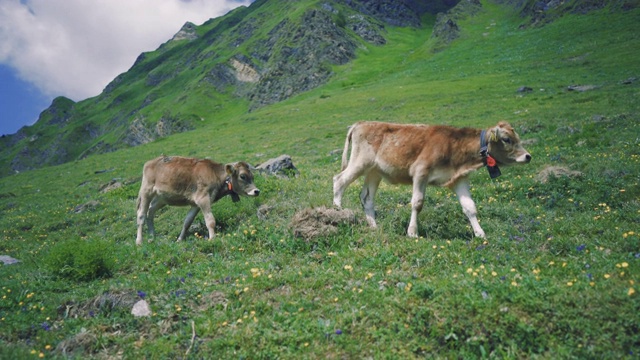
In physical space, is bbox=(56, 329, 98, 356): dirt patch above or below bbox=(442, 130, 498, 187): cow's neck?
above

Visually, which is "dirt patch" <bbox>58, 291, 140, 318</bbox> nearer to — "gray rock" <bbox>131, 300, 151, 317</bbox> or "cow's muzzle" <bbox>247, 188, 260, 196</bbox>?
"gray rock" <bbox>131, 300, 151, 317</bbox>

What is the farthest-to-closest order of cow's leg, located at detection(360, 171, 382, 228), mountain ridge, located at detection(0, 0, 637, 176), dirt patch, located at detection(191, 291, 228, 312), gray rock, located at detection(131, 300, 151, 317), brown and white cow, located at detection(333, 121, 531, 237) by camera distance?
1. mountain ridge, located at detection(0, 0, 637, 176)
2. cow's leg, located at detection(360, 171, 382, 228)
3. brown and white cow, located at detection(333, 121, 531, 237)
4. dirt patch, located at detection(191, 291, 228, 312)
5. gray rock, located at detection(131, 300, 151, 317)

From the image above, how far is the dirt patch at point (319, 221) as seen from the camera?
870cm

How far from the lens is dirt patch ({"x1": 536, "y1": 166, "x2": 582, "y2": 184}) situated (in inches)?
484

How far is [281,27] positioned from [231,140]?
89.5 m

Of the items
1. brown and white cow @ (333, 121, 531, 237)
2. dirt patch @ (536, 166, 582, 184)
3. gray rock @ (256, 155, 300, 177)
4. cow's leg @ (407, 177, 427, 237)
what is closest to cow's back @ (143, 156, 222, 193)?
brown and white cow @ (333, 121, 531, 237)

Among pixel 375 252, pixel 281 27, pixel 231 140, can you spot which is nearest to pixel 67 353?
pixel 375 252

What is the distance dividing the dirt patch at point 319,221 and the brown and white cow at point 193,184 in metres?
2.70

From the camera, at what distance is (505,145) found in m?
8.90

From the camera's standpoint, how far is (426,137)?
9.19 metres

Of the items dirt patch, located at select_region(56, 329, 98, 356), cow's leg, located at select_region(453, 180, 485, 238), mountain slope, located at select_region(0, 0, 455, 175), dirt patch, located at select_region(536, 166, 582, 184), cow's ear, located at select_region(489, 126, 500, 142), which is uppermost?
mountain slope, located at select_region(0, 0, 455, 175)

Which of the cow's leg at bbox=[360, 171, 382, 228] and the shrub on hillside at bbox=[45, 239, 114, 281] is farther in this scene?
the cow's leg at bbox=[360, 171, 382, 228]

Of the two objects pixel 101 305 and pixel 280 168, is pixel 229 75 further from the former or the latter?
pixel 101 305

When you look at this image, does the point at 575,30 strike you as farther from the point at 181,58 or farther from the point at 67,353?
the point at 181,58
